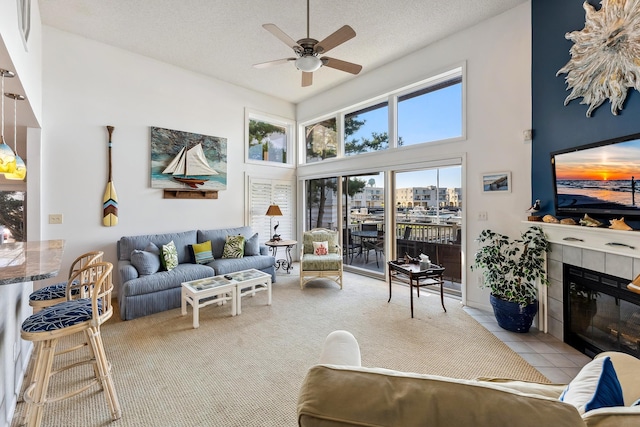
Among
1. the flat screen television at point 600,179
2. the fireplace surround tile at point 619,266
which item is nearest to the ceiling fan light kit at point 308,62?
the flat screen television at point 600,179

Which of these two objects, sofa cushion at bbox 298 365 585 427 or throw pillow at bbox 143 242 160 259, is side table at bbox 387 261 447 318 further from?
throw pillow at bbox 143 242 160 259

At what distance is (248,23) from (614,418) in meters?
4.35

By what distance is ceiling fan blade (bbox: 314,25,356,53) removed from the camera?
2.44 m

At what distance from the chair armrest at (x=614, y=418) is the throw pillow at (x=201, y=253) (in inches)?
172

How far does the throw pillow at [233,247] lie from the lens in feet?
14.8

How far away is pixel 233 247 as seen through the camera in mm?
4562

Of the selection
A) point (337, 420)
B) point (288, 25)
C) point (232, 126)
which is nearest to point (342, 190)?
point (232, 126)

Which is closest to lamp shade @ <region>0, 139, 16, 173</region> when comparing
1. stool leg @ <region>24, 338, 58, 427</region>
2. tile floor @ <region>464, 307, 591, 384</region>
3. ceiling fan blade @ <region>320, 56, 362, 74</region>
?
stool leg @ <region>24, 338, 58, 427</region>

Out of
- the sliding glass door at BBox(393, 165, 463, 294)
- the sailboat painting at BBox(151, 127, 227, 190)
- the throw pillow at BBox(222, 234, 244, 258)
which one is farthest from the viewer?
the throw pillow at BBox(222, 234, 244, 258)

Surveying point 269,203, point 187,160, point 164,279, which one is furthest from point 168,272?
point 269,203

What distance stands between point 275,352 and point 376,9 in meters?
3.94

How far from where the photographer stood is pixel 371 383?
69cm

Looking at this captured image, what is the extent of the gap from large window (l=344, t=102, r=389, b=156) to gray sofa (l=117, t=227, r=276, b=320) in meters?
2.67

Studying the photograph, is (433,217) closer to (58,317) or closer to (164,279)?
(164,279)
